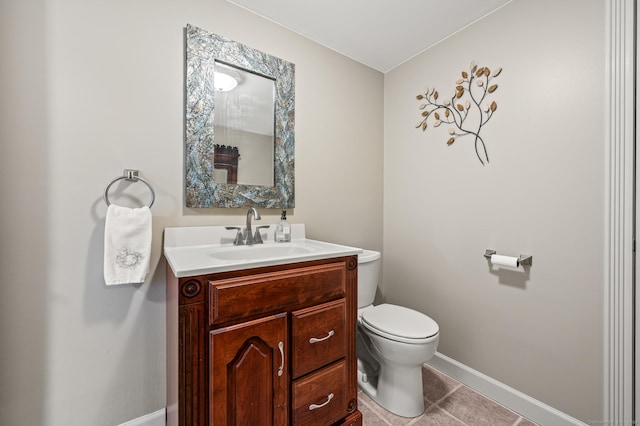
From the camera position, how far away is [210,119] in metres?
1.35

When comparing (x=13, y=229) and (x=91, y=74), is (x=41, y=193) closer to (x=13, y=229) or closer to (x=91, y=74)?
(x=13, y=229)

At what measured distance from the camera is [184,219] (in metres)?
1.33

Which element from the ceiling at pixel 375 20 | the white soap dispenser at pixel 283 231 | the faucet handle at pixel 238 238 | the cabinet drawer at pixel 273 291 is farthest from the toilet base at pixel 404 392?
the ceiling at pixel 375 20

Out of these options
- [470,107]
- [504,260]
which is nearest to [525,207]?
[504,260]

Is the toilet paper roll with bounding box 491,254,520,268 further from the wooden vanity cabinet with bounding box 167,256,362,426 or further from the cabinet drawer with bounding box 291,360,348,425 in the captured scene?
the cabinet drawer with bounding box 291,360,348,425

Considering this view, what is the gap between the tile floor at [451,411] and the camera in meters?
1.35

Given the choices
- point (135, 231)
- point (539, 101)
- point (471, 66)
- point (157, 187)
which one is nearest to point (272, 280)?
point (135, 231)

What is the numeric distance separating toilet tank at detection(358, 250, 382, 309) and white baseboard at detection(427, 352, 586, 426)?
0.66 m

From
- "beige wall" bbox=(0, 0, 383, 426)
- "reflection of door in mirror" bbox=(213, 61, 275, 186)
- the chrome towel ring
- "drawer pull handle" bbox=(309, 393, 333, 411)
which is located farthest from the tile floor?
the chrome towel ring

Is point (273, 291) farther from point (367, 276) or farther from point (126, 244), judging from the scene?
point (367, 276)

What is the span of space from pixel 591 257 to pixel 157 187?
2.04 m

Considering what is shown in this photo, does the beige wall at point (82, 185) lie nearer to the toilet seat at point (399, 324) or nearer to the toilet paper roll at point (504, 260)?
the toilet seat at point (399, 324)

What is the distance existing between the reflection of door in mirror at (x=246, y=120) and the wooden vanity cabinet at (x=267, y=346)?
2.29 feet

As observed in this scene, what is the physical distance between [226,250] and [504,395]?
1.70 m
